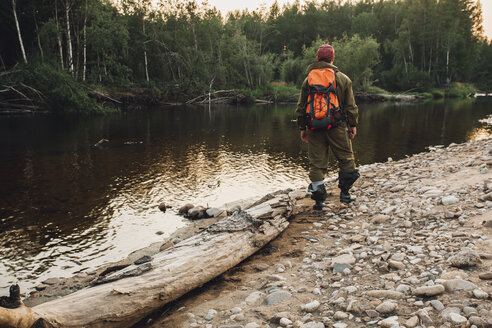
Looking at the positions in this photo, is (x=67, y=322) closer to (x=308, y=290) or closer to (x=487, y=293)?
(x=308, y=290)

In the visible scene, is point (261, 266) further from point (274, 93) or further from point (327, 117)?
point (274, 93)

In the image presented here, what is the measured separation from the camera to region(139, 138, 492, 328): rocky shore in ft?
11.8

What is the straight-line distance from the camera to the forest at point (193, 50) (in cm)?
3688

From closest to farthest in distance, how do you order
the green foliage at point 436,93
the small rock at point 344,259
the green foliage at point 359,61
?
the small rock at point 344,259, the green foliage at point 359,61, the green foliage at point 436,93

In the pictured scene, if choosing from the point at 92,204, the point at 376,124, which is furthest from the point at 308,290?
the point at 376,124

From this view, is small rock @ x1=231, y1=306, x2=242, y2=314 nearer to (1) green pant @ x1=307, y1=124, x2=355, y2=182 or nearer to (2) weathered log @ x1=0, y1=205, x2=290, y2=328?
(2) weathered log @ x1=0, y1=205, x2=290, y2=328

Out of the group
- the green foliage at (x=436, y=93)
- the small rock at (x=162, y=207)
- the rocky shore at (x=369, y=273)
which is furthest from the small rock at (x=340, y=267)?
the green foliage at (x=436, y=93)

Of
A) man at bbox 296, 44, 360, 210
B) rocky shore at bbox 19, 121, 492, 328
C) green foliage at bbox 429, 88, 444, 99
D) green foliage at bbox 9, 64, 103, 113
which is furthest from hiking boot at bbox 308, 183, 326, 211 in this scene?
green foliage at bbox 429, 88, 444, 99

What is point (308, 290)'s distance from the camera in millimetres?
4398

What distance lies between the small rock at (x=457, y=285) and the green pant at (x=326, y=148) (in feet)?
11.6

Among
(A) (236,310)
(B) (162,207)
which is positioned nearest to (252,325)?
(A) (236,310)

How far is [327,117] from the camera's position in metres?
6.74

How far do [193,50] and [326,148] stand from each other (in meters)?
55.2

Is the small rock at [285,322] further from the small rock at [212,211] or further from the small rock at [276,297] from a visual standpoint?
the small rock at [212,211]
